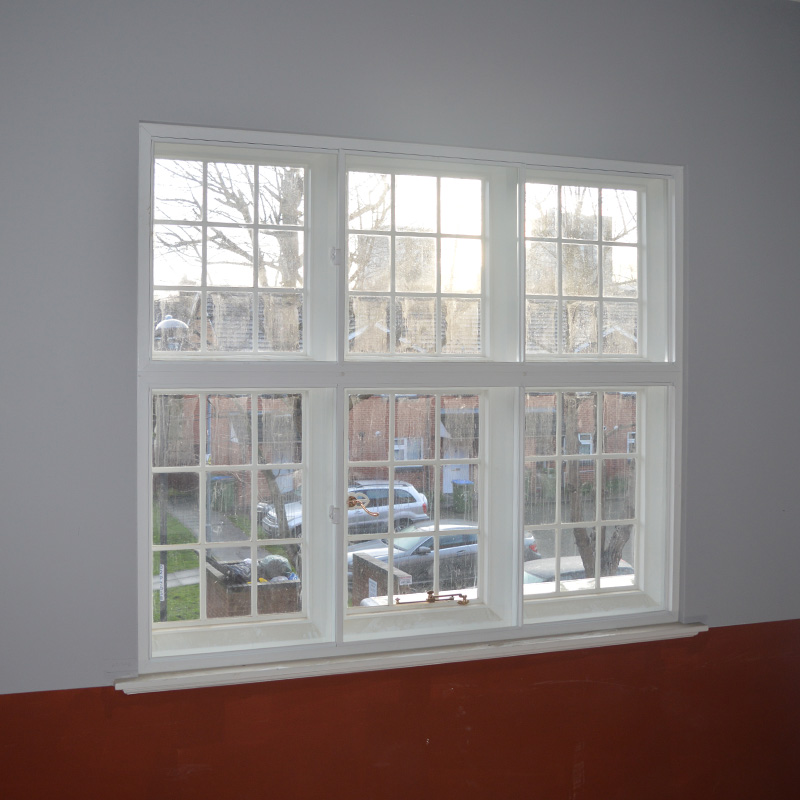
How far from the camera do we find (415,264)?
2.82 metres

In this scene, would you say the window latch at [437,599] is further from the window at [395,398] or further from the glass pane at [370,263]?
the glass pane at [370,263]

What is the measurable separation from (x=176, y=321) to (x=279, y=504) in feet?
2.59

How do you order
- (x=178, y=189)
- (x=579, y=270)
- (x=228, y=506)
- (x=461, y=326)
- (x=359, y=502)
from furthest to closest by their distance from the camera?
(x=579, y=270)
(x=461, y=326)
(x=359, y=502)
(x=228, y=506)
(x=178, y=189)

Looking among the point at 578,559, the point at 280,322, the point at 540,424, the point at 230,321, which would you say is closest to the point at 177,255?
the point at 230,321

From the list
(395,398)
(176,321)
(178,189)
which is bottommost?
(395,398)

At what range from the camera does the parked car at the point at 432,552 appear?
283 cm

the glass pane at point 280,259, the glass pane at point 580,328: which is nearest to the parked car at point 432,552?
the glass pane at point 580,328

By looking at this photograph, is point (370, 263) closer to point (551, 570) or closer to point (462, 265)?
point (462, 265)

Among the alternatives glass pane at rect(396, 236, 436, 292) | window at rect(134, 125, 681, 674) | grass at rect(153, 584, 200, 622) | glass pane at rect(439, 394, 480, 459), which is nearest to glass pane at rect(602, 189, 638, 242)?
window at rect(134, 125, 681, 674)

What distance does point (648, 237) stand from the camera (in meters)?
3.04

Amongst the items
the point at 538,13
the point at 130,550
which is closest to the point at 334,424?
the point at 130,550

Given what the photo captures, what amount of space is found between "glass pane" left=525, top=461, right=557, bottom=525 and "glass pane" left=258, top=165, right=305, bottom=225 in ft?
Result: 4.53

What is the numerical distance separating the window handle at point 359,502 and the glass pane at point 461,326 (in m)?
0.68

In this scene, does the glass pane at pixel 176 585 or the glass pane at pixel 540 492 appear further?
the glass pane at pixel 540 492
